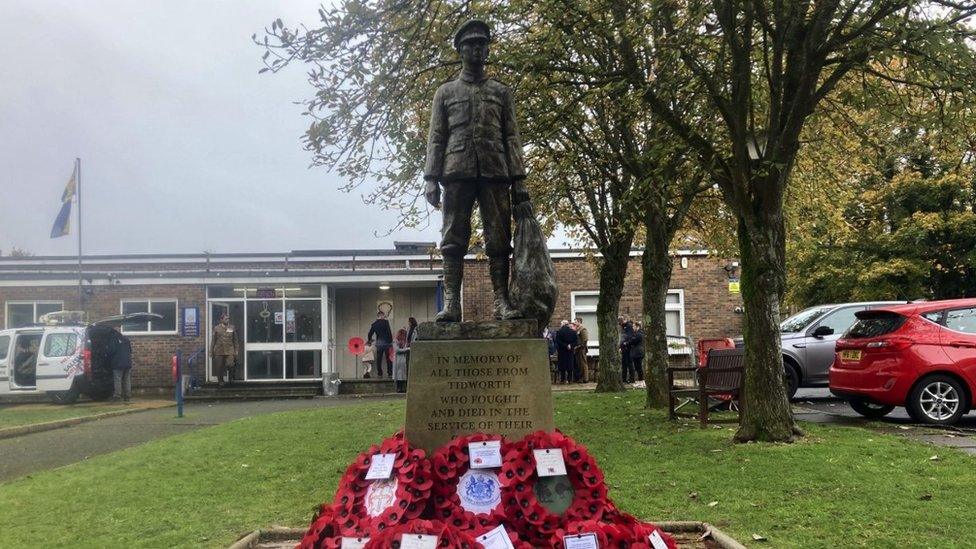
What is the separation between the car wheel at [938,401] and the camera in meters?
9.65

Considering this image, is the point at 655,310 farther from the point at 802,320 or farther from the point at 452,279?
the point at 452,279

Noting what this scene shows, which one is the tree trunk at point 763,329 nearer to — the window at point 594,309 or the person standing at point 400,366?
the person standing at point 400,366

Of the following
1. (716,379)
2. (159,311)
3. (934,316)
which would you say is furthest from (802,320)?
(159,311)

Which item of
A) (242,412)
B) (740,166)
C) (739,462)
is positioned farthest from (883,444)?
(242,412)

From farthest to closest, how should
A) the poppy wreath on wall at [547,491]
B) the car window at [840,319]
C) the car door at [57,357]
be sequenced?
1. the car door at [57,357]
2. the car window at [840,319]
3. the poppy wreath on wall at [547,491]

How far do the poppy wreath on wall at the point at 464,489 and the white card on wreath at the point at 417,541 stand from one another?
390mm

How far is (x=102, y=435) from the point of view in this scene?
11938 mm

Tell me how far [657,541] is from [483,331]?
183 cm

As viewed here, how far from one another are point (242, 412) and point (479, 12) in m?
9.73

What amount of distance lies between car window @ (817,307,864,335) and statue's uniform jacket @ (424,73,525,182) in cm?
Answer: 957

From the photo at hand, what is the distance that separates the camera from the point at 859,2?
7.94 m

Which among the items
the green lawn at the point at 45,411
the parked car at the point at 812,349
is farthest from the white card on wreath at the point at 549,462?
the green lawn at the point at 45,411

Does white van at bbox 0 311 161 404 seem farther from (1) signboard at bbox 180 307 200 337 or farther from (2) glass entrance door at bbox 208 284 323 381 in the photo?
(2) glass entrance door at bbox 208 284 323 381

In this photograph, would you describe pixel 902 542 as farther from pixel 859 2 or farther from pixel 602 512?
pixel 859 2
